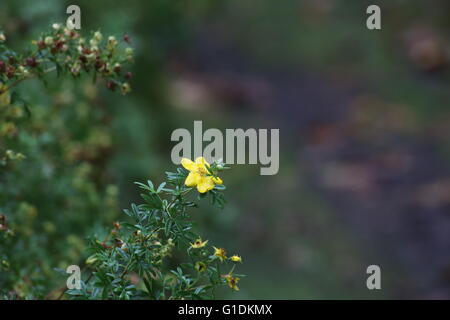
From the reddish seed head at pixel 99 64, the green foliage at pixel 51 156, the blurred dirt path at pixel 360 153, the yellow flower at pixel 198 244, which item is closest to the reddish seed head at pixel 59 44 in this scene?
the green foliage at pixel 51 156

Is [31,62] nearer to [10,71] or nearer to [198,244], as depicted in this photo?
[10,71]

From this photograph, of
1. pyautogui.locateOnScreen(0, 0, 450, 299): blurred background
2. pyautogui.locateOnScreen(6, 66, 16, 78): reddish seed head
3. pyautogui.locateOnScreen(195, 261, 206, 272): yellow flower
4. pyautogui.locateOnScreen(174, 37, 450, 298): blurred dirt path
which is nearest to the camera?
pyautogui.locateOnScreen(195, 261, 206, 272): yellow flower

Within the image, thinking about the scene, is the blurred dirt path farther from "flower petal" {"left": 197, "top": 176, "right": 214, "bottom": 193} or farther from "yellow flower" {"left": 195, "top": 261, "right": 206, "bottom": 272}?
"flower petal" {"left": 197, "top": 176, "right": 214, "bottom": 193}

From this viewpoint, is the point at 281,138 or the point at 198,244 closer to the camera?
the point at 198,244

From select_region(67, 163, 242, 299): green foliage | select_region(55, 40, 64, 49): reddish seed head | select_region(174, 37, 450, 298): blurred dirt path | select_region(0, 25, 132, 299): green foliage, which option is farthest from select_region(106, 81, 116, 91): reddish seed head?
select_region(174, 37, 450, 298): blurred dirt path

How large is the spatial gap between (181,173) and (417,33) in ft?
20.8

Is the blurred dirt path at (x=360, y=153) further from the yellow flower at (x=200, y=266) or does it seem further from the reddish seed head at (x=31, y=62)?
the reddish seed head at (x=31, y=62)

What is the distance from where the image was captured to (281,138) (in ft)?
21.2

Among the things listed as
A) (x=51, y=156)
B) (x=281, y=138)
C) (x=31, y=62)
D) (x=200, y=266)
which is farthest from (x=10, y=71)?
(x=281, y=138)

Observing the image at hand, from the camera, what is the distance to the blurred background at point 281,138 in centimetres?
312

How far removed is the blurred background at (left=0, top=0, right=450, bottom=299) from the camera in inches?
123

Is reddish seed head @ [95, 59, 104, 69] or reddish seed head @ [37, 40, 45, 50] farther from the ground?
reddish seed head @ [37, 40, 45, 50]

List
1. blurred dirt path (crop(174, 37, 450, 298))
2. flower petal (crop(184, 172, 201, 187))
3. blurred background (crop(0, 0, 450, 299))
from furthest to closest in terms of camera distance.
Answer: blurred dirt path (crop(174, 37, 450, 298)), blurred background (crop(0, 0, 450, 299)), flower petal (crop(184, 172, 201, 187))

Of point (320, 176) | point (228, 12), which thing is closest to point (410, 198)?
point (320, 176)
